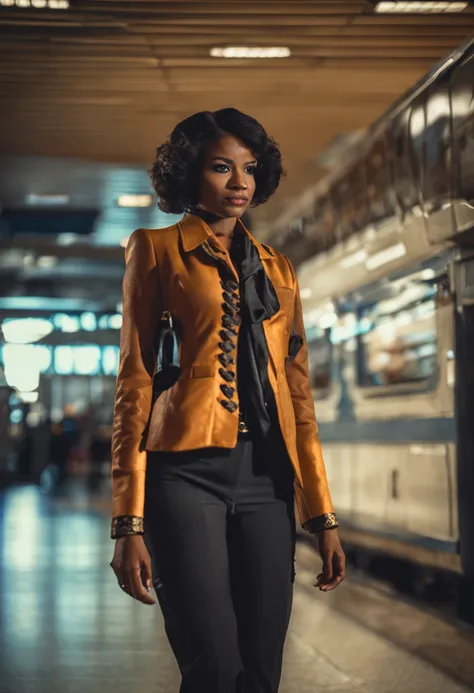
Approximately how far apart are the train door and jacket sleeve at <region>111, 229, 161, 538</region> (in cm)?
426

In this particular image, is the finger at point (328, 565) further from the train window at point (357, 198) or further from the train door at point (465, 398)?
the train window at point (357, 198)

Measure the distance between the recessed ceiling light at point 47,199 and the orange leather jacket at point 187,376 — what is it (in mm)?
14062

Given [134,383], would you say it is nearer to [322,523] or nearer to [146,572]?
[146,572]

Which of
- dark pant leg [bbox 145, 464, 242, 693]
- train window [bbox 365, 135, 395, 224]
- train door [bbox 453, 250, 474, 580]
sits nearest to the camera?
dark pant leg [bbox 145, 464, 242, 693]

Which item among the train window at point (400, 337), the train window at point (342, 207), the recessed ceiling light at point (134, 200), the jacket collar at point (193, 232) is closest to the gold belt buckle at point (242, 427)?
the jacket collar at point (193, 232)

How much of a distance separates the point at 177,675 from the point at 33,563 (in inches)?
212

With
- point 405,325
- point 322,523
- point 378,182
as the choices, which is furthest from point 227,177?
point 378,182

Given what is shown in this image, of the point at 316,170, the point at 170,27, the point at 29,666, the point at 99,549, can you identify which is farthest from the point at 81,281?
the point at 29,666

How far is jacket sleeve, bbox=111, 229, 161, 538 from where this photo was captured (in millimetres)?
2479

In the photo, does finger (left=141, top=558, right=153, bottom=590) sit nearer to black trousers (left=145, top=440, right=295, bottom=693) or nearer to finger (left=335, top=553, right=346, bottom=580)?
black trousers (left=145, top=440, right=295, bottom=693)

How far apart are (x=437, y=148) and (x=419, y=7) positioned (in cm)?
221

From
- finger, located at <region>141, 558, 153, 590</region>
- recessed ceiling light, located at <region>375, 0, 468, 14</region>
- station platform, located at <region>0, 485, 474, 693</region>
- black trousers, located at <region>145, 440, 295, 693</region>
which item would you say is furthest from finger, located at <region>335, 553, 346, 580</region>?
recessed ceiling light, located at <region>375, 0, 468, 14</region>

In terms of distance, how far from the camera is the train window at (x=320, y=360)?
10188 millimetres

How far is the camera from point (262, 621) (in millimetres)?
2467
